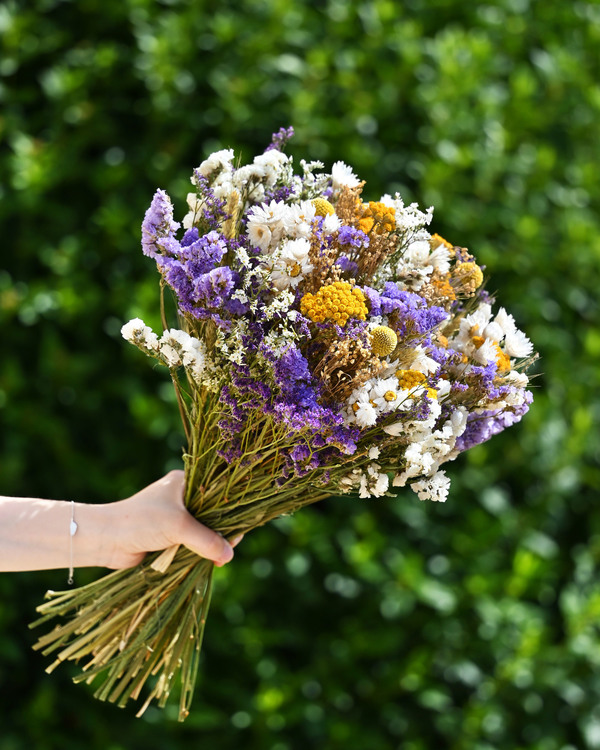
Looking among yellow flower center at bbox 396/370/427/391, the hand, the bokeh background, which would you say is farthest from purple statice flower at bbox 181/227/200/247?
the bokeh background

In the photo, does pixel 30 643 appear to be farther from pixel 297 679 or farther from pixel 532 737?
pixel 532 737

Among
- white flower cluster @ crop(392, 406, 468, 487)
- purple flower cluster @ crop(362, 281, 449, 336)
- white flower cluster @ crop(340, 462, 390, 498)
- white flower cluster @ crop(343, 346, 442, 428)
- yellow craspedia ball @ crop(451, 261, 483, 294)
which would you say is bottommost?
white flower cluster @ crop(340, 462, 390, 498)

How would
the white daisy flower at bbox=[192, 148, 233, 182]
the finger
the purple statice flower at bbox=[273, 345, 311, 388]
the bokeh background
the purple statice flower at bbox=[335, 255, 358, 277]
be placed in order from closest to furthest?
1. the purple statice flower at bbox=[273, 345, 311, 388]
2. the purple statice flower at bbox=[335, 255, 358, 277]
3. the white daisy flower at bbox=[192, 148, 233, 182]
4. the finger
5. the bokeh background

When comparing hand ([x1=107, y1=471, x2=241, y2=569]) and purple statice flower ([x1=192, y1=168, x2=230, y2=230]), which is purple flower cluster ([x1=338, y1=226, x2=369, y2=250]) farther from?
hand ([x1=107, y1=471, x2=241, y2=569])

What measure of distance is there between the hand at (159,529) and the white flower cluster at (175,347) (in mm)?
345

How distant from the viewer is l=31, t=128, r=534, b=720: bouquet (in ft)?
4.64

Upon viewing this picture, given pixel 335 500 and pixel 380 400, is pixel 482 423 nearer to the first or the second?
pixel 380 400

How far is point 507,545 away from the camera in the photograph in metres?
2.83

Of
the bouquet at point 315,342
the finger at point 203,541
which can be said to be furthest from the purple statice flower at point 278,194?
the finger at point 203,541

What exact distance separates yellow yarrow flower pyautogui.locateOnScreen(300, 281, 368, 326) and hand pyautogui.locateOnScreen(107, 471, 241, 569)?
20.1 inches

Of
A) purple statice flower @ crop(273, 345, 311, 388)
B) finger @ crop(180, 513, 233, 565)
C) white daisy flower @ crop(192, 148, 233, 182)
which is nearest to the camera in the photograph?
purple statice flower @ crop(273, 345, 311, 388)

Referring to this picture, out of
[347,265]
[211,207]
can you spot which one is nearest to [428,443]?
[347,265]

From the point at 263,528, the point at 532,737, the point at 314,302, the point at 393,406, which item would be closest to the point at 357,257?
the point at 314,302

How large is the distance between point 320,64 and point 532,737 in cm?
209
